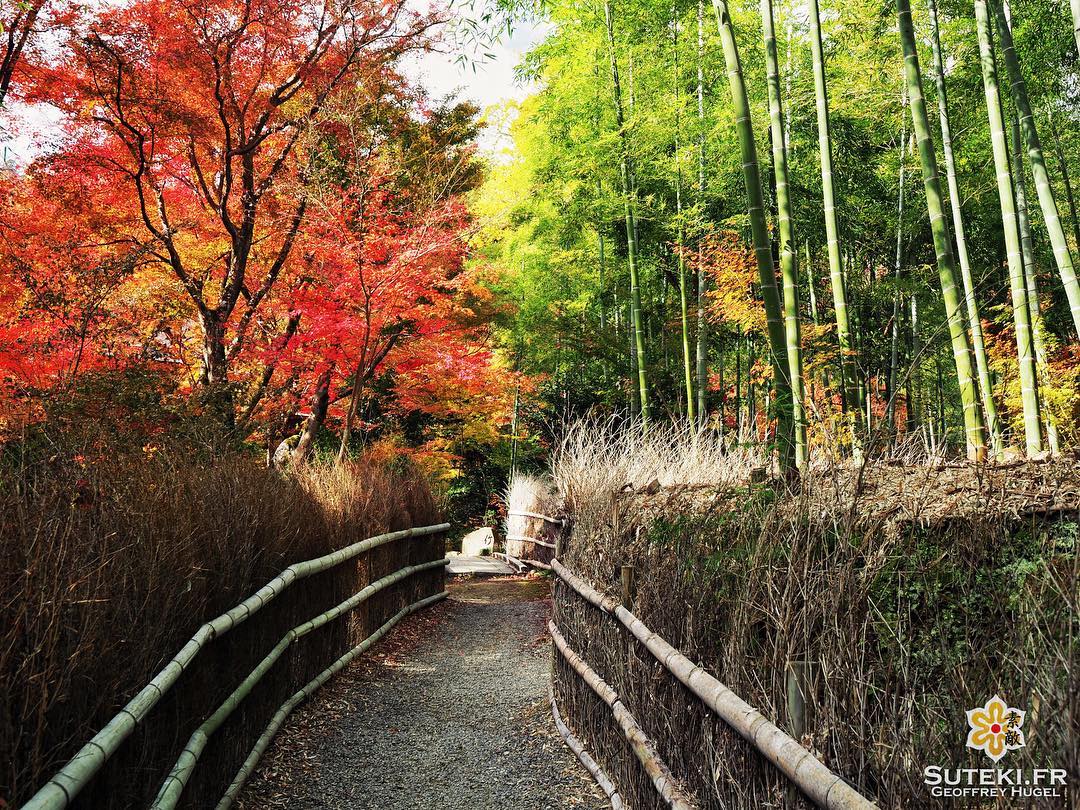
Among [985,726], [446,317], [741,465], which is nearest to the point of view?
[985,726]

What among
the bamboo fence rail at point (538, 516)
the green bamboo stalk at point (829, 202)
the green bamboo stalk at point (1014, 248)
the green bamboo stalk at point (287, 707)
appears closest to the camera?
the green bamboo stalk at point (287, 707)

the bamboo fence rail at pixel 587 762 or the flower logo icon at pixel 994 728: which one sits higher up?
the flower logo icon at pixel 994 728

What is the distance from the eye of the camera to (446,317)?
400 inches

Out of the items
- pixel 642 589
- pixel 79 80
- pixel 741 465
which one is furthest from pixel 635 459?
pixel 79 80

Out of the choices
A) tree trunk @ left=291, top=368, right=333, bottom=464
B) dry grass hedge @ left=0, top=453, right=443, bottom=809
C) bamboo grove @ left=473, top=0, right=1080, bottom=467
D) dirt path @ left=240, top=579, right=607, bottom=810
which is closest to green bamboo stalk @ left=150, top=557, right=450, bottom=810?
dry grass hedge @ left=0, top=453, right=443, bottom=809

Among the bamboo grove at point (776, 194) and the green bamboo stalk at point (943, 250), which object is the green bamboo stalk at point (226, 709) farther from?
the bamboo grove at point (776, 194)

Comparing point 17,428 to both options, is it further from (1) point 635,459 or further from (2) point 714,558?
(1) point 635,459

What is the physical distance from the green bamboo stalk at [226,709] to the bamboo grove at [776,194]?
13.3ft

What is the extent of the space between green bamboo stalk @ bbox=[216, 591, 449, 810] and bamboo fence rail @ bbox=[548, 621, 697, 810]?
145 centimetres

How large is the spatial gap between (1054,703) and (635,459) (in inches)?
199

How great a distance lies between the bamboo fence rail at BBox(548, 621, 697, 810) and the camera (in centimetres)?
228

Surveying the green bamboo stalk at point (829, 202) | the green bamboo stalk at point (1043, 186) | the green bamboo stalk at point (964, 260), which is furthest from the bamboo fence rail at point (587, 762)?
the green bamboo stalk at point (1043, 186)

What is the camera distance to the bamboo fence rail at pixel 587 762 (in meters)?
3.00

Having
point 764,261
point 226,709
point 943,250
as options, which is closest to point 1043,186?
point 943,250
